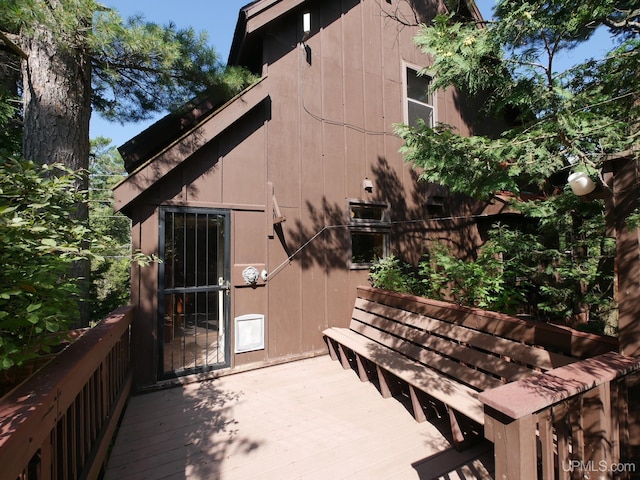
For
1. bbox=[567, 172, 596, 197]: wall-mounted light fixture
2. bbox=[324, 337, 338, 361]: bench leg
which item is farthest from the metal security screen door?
bbox=[567, 172, 596, 197]: wall-mounted light fixture

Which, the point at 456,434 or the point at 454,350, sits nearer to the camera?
the point at 456,434

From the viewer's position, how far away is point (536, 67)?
2.74 m

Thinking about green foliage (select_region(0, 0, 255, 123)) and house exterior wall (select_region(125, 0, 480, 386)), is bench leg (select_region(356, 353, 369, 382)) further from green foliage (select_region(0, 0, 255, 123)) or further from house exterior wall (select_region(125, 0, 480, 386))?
green foliage (select_region(0, 0, 255, 123))

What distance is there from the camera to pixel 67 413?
1800mm

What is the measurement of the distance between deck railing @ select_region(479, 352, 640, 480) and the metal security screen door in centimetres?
351

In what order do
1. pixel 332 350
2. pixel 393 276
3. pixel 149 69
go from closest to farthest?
1. pixel 149 69
2. pixel 332 350
3. pixel 393 276

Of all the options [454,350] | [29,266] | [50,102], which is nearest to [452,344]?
[454,350]

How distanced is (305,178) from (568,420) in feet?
13.4

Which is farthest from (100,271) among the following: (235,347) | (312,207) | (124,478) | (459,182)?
(459,182)

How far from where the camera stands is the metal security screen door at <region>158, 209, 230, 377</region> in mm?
3912

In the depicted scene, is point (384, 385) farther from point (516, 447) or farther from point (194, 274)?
point (194, 274)

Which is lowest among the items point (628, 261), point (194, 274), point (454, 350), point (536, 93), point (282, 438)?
point (282, 438)

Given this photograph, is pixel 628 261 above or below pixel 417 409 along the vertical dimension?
above

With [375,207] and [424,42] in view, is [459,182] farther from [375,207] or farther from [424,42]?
[375,207]
